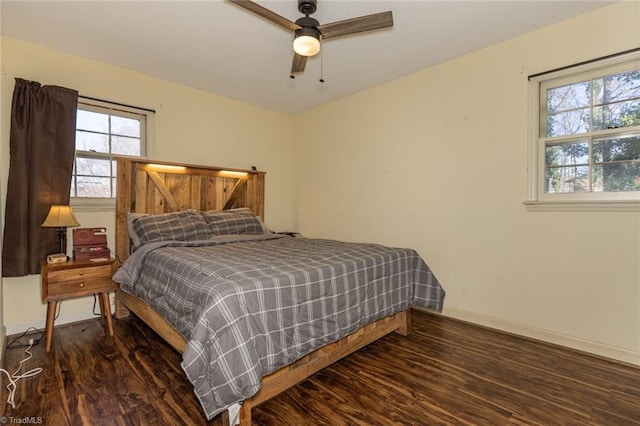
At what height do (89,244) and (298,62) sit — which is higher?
(298,62)

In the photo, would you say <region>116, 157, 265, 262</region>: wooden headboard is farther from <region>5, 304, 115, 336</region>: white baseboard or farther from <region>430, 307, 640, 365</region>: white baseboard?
<region>430, 307, 640, 365</region>: white baseboard

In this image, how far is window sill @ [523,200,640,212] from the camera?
219 cm

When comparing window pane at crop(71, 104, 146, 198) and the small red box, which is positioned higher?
window pane at crop(71, 104, 146, 198)

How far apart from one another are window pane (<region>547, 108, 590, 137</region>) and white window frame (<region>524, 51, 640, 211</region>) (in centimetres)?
6

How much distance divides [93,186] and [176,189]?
2.57 feet

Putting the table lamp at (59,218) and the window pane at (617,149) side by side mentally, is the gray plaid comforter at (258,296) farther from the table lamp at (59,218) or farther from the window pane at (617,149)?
the window pane at (617,149)

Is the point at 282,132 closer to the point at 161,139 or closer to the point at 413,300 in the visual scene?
the point at 161,139

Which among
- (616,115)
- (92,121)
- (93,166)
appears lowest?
(93,166)

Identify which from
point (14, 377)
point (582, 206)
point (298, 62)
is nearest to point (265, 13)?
point (298, 62)

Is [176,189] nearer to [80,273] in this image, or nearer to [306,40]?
[80,273]

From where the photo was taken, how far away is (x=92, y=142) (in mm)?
3156

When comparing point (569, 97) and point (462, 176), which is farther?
point (462, 176)

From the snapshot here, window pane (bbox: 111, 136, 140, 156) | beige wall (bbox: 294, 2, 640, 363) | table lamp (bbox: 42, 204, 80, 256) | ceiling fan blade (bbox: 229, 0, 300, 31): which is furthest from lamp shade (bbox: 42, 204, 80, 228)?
beige wall (bbox: 294, 2, 640, 363)

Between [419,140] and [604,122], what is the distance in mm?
1499
